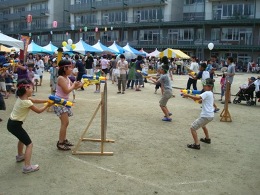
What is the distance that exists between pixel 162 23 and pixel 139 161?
40.0 m

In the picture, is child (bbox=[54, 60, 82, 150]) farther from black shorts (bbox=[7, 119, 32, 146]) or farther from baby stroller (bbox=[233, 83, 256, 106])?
baby stroller (bbox=[233, 83, 256, 106])

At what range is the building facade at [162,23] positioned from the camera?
38.4 m

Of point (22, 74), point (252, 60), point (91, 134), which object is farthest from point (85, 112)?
point (252, 60)

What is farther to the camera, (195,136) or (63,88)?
(195,136)

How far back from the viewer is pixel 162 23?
42.9m

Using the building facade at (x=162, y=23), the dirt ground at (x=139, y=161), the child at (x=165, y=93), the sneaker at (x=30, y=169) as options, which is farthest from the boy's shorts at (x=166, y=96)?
A: the building facade at (x=162, y=23)

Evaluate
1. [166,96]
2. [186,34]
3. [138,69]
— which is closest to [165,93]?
[166,96]

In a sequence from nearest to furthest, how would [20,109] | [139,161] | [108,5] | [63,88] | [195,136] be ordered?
[20,109]
[139,161]
[63,88]
[195,136]
[108,5]

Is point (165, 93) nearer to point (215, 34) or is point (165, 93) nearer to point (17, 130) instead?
point (17, 130)

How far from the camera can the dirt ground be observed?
161 inches

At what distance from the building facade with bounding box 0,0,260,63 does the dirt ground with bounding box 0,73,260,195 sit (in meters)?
33.4

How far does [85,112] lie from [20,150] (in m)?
4.08

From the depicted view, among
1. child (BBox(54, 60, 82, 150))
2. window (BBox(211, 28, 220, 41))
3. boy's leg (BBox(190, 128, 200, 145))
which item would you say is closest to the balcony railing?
window (BBox(211, 28, 220, 41))

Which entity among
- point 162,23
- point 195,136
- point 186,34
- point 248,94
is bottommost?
point 195,136
